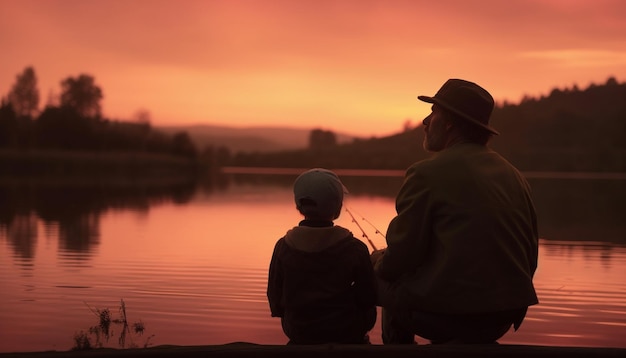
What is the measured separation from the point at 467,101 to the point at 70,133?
126016 mm

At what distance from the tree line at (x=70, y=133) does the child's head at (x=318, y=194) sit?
4750 inches

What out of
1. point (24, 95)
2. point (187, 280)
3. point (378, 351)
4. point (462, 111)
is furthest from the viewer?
point (24, 95)

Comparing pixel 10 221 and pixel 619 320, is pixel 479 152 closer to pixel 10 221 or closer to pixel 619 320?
pixel 619 320

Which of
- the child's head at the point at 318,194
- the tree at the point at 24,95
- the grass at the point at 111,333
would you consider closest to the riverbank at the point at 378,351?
the child's head at the point at 318,194

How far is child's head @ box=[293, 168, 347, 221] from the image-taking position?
4.68m

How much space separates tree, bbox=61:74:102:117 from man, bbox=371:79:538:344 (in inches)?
5945

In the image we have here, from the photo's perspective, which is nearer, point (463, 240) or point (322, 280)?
point (463, 240)

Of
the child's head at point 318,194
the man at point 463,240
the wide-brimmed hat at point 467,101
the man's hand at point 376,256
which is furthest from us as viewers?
the man's hand at point 376,256

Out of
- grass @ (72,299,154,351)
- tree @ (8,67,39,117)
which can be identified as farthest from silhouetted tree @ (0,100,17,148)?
grass @ (72,299,154,351)

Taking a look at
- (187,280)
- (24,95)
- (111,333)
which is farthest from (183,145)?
(111,333)

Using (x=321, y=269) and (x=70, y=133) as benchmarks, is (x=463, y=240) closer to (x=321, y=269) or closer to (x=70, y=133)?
(x=321, y=269)

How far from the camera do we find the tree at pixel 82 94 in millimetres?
151250

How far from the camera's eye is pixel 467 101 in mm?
4508

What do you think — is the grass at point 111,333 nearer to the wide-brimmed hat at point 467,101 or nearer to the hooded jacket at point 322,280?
the hooded jacket at point 322,280
